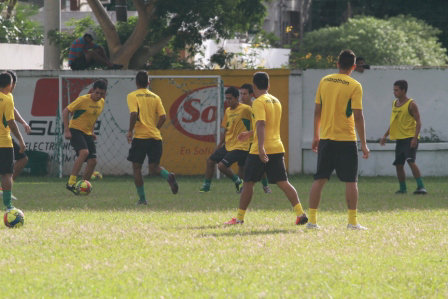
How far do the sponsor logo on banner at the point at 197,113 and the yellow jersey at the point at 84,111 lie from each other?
5.44 meters

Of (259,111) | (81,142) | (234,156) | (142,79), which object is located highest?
(142,79)

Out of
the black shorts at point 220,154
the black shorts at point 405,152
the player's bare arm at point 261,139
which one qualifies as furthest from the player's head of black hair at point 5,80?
the black shorts at point 405,152

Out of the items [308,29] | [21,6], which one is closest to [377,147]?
[21,6]

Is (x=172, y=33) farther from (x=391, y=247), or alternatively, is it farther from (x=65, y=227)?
(x=391, y=247)

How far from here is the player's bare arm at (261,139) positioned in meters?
9.92

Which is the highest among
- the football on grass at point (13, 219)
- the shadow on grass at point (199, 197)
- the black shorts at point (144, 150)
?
the black shorts at point (144, 150)

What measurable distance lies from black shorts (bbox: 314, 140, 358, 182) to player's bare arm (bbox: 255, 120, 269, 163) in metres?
0.61

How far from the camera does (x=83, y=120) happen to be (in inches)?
597

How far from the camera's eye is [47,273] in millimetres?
7109

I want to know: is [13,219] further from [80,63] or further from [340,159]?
[80,63]

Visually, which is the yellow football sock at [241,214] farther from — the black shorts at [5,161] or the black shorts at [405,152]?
the black shorts at [405,152]

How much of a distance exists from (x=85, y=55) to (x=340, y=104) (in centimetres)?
1315

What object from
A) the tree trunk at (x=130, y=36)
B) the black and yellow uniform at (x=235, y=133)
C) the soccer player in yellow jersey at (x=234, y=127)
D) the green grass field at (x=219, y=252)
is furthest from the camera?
the tree trunk at (x=130, y=36)

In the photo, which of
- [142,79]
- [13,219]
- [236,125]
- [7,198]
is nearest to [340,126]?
[13,219]
